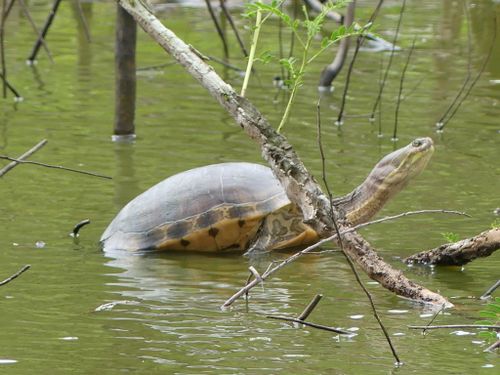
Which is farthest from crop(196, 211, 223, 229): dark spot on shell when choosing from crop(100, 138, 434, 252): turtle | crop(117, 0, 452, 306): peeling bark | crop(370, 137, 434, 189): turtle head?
crop(117, 0, 452, 306): peeling bark

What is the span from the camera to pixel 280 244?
305 inches

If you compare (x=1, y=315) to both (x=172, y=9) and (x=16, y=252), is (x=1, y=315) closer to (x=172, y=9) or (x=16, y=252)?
(x=16, y=252)

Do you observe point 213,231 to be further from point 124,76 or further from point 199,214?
point 124,76

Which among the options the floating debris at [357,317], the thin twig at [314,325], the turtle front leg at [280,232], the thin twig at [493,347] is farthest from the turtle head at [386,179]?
the thin twig at [493,347]

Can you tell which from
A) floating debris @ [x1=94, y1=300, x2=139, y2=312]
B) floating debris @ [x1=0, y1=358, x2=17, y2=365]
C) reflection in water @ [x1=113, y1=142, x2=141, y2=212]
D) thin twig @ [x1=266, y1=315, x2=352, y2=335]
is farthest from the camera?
reflection in water @ [x1=113, y1=142, x2=141, y2=212]

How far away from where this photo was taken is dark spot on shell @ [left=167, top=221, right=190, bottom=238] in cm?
758

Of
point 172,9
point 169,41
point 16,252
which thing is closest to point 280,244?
point 16,252

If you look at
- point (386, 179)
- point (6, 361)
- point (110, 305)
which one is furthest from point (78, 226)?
point (6, 361)

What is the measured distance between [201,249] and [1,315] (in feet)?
6.82

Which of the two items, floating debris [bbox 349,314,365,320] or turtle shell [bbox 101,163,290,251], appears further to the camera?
turtle shell [bbox 101,163,290,251]

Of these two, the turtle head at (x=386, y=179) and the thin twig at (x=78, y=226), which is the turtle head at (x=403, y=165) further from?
the thin twig at (x=78, y=226)

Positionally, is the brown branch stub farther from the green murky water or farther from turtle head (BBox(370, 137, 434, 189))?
turtle head (BBox(370, 137, 434, 189))

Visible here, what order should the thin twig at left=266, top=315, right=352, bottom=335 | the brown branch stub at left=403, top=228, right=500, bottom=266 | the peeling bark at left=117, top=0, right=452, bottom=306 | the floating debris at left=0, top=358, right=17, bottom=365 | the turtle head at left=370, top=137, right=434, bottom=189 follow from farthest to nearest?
1. the turtle head at left=370, top=137, right=434, bottom=189
2. the brown branch stub at left=403, top=228, right=500, bottom=266
3. the peeling bark at left=117, top=0, right=452, bottom=306
4. the thin twig at left=266, top=315, right=352, bottom=335
5. the floating debris at left=0, top=358, right=17, bottom=365

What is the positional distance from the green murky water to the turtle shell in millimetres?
135
